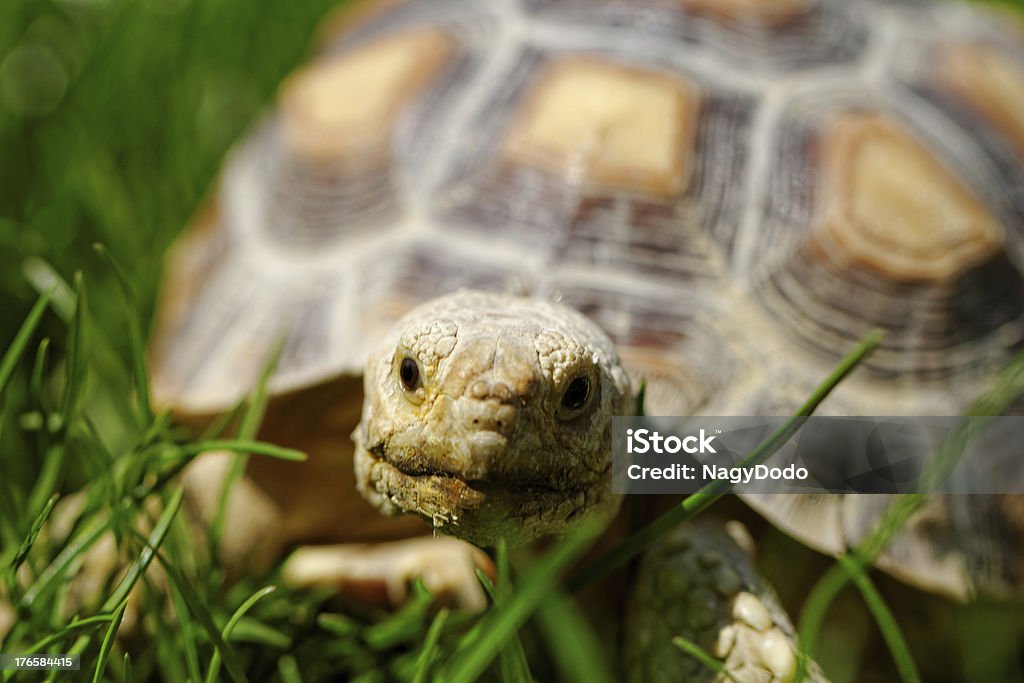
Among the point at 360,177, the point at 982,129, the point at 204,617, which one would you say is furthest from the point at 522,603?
the point at 982,129

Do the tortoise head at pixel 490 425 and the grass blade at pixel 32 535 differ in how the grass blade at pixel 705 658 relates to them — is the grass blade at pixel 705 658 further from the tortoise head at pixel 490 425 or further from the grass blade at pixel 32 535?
the grass blade at pixel 32 535

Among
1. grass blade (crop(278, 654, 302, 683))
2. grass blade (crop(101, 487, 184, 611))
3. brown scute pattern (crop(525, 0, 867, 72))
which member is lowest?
grass blade (crop(278, 654, 302, 683))

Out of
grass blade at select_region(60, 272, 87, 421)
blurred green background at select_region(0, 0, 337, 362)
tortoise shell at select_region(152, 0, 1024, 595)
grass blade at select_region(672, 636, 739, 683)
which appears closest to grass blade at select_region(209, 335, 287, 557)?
tortoise shell at select_region(152, 0, 1024, 595)

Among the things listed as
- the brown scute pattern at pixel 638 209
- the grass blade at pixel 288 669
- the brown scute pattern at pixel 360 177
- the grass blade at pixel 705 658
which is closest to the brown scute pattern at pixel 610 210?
the brown scute pattern at pixel 638 209

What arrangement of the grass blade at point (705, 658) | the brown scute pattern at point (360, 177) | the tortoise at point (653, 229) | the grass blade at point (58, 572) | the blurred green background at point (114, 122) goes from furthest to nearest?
1. the blurred green background at point (114, 122)
2. the brown scute pattern at point (360, 177)
3. the tortoise at point (653, 229)
4. the grass blade at point (58, 572)
5. the grass blade at point (705, 658)

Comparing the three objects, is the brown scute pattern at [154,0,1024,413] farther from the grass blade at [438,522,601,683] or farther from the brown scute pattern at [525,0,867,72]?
the grass blade at [438,522,601,683]

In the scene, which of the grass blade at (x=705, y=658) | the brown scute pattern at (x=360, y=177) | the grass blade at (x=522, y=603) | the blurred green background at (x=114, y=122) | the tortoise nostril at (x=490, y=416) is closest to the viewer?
the grass blade at (x=522, y=603)

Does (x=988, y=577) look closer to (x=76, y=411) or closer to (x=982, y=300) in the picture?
(x=982, y=300)
